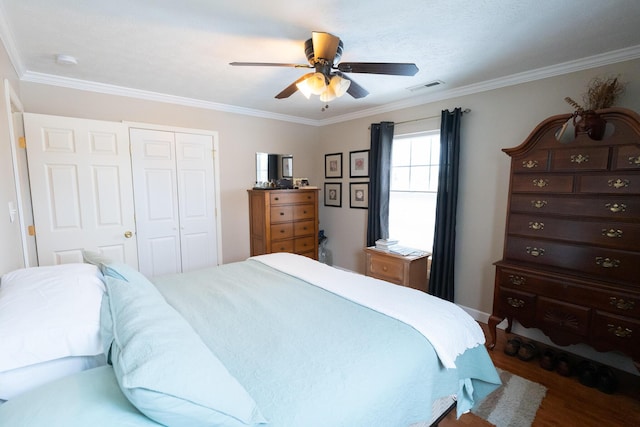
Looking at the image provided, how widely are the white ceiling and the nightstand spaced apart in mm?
1864

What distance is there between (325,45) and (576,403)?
288cm

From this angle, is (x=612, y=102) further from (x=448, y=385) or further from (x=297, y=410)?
(x=297, y=410)

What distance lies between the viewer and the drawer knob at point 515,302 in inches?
91.3

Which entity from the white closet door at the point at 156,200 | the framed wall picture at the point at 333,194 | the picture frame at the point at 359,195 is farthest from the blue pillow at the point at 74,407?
the framed wall picture at the point at 333,194

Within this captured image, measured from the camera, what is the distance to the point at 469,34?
191 centimetres

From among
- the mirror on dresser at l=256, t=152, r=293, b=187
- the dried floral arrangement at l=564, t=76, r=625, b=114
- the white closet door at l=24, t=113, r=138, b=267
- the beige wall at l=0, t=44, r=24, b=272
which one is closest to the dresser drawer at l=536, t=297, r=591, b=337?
the dried floral arrangement at l=564, t=76, r=625, b=114

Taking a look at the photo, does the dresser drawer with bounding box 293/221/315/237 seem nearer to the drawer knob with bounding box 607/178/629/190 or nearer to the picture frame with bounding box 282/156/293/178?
the picture frame with bounding box 282/156/293/178

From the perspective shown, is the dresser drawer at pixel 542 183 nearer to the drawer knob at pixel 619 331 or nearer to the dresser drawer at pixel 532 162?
the dresser drawer at pixel 532 162

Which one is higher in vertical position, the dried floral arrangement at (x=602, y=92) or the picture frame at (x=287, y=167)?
the dried floral arrangement at (x=602, y=92)

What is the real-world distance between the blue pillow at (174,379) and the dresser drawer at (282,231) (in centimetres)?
262

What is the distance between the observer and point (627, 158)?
6.26ft

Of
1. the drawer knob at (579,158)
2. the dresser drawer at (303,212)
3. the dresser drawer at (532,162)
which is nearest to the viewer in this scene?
the drawer knob at (579,158)

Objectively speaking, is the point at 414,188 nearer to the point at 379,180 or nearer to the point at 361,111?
the point at 379,180

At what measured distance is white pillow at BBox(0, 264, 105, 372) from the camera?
3.11 feet
